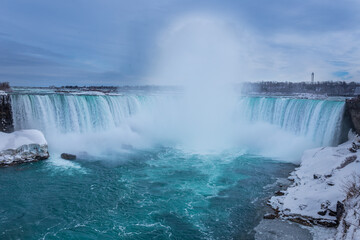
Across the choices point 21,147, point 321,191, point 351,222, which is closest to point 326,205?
point 321,191

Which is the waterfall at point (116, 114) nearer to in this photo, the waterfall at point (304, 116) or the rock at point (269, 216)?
the waterfall at point (304, 116)

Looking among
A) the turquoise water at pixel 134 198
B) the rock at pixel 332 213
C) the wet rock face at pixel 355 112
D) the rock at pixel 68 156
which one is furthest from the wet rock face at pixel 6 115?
the wet rock face at pixel 355 112

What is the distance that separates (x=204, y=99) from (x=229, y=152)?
1256 centimetres

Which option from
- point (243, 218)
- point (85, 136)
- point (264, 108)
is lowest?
point (243, 218)

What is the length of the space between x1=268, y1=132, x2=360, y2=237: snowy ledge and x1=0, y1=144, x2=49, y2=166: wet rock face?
11386 millimetres

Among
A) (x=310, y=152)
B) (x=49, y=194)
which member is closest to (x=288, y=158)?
(x=310, y=152)

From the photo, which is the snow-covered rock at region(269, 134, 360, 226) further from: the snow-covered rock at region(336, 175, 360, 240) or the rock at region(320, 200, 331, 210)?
the snow-covered rock at region(336, 175, 360, 240)

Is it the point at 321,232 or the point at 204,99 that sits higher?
the point at 204,99

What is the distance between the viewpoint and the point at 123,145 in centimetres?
1709

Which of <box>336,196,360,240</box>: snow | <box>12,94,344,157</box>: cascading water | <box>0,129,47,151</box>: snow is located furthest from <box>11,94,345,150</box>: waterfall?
<box>336,196,360,240</box>: snow

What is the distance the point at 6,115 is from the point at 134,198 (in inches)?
404

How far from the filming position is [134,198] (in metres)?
8.90

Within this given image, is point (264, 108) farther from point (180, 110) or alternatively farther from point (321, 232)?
point (321, 232)

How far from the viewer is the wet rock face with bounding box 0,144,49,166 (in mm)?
11531
